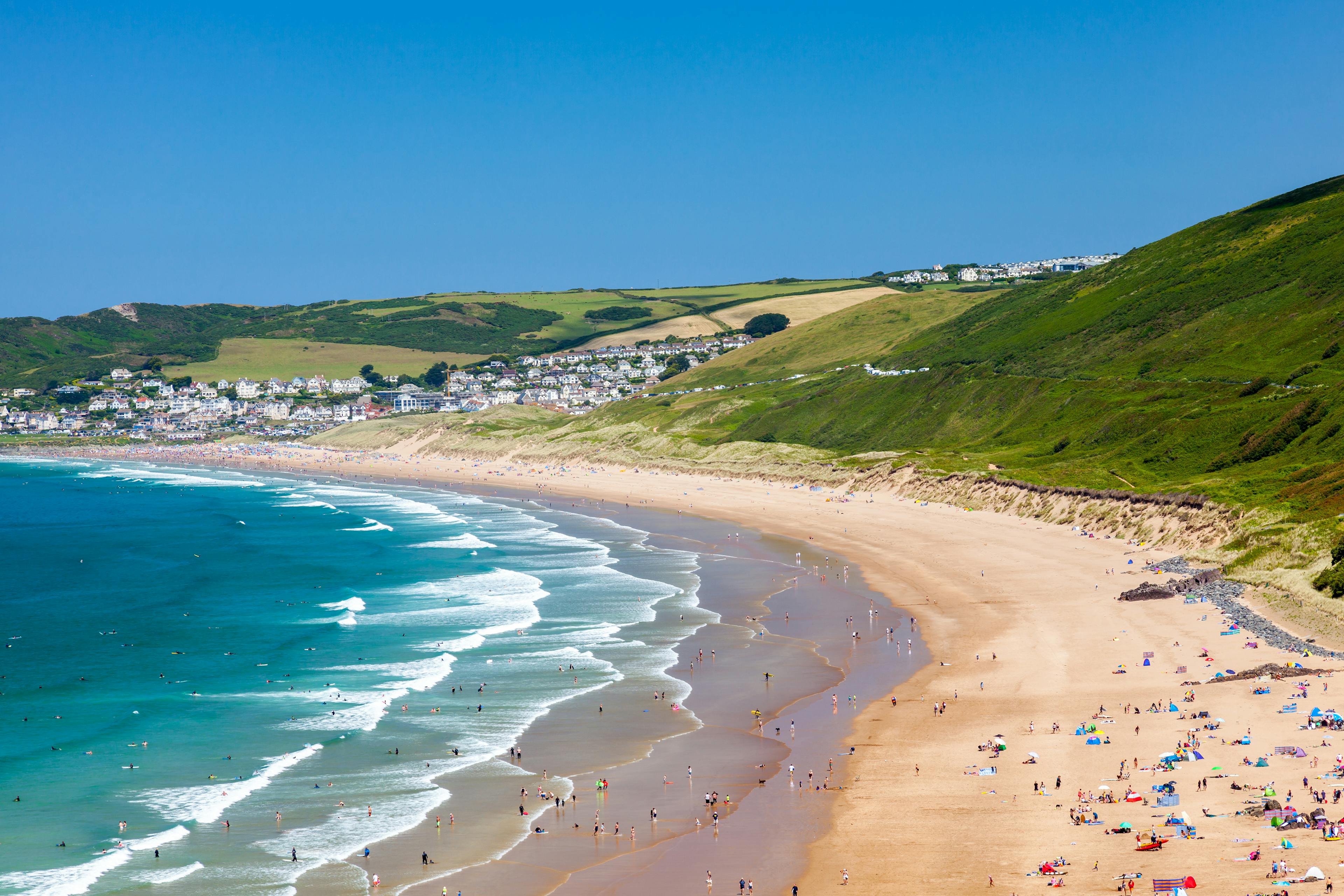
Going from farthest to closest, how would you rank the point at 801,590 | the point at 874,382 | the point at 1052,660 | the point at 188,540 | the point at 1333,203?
the point at 874,382, the point at 1333,203, the point at 188,540, the point at 801,590, the point at 1052,660

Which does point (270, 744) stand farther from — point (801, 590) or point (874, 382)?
point (874, 382)

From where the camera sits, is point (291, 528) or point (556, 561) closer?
point (556, 561)

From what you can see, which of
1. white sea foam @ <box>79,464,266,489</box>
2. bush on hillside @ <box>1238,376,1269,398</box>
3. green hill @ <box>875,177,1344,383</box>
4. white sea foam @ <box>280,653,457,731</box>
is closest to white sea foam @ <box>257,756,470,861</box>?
white sea foam @ <box>280,653,457,731</box>

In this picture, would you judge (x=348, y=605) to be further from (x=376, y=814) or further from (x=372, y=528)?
(x=372, y=528)

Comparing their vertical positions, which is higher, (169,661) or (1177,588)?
(1177,588)

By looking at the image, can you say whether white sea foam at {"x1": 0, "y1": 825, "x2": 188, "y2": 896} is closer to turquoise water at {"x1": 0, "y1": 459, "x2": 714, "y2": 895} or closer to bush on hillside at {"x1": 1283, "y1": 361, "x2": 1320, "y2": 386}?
turquoise water at {"x1": 0, "y1": 459, "x2": 714, "y2": 895}

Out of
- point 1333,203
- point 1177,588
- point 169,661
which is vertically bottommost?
point 169,661

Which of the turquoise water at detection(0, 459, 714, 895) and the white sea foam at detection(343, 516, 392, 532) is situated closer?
the turquoise water at detection(0, 459, 714, 895)

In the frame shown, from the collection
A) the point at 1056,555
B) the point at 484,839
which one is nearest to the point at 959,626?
the point at 1056,555
